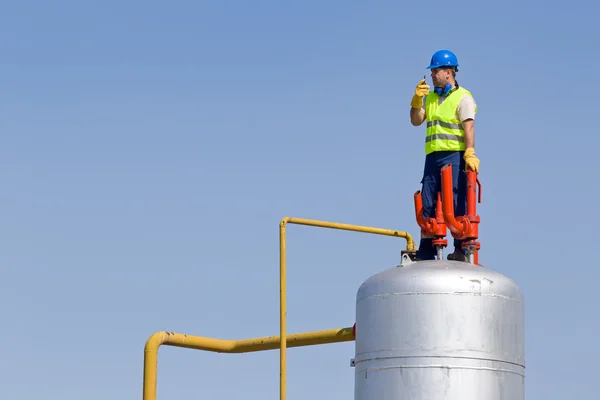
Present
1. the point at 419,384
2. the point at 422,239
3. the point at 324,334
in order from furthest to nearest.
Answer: the point at 324,334, the point at 422,239, the point at 419,384

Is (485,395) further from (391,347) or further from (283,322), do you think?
(283,322)

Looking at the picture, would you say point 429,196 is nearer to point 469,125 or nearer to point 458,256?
point 458,256

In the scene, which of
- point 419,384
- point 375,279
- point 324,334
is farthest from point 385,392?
point 324,334

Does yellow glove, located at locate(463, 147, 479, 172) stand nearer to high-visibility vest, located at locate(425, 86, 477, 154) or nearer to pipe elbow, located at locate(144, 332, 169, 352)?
high-visibility vest, located at locate(425, 86, 477, 154)

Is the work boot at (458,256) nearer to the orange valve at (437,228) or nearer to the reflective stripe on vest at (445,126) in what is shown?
the orange valve at (437,228)

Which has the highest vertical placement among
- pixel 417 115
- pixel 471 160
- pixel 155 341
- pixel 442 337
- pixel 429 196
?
pixel 417 115

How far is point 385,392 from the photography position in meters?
15.4

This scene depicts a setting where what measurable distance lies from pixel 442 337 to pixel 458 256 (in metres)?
1.50

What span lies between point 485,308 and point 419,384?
3.89ft

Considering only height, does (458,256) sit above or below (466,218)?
below

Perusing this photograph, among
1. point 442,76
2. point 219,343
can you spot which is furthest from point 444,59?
point 219,343

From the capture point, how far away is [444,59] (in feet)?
56.1

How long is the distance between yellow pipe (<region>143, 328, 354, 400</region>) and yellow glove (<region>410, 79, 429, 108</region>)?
3.20 metres

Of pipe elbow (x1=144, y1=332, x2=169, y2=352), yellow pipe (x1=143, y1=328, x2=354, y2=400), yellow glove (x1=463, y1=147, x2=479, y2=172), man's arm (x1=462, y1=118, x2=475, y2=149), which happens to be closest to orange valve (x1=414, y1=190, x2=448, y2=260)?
yellow glove (x1=463, y1=147, x2=479, y2=172)
